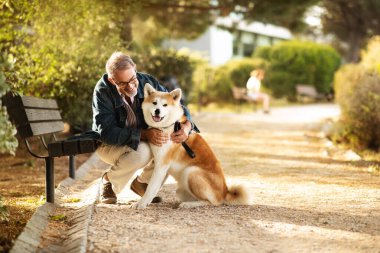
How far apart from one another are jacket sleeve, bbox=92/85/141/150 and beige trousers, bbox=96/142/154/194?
0.13 meters

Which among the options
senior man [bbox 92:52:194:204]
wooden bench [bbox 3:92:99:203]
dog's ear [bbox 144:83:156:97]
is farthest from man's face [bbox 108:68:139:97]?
wooden bench [bbox 3:92:99:203]

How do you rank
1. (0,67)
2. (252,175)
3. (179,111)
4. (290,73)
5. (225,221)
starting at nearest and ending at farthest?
(0,67), (225,221), (179,111), (252,175), (290,73)

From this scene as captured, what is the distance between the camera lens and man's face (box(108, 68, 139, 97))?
17.5ft

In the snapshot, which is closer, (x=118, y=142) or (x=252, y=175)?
(x=118, y=142)

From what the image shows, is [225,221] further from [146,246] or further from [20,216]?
[20,216]

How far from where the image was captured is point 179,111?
5.32 meters

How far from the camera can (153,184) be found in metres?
5.32

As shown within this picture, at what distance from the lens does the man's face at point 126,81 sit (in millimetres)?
5324

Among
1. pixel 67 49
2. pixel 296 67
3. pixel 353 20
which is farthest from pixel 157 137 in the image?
pixel 353 20

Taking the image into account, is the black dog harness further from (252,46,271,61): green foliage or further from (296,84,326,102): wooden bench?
(252,46,271,61): green foliage

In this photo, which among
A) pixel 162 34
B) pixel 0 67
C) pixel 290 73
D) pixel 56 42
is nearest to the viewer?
pixel 0 67

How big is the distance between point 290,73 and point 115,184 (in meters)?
25.5

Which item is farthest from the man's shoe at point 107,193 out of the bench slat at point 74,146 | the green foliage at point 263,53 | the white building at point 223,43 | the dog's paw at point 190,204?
the green foliage at point 263,53

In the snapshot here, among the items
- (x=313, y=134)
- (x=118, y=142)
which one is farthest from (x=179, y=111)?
(x=313, y=134)
